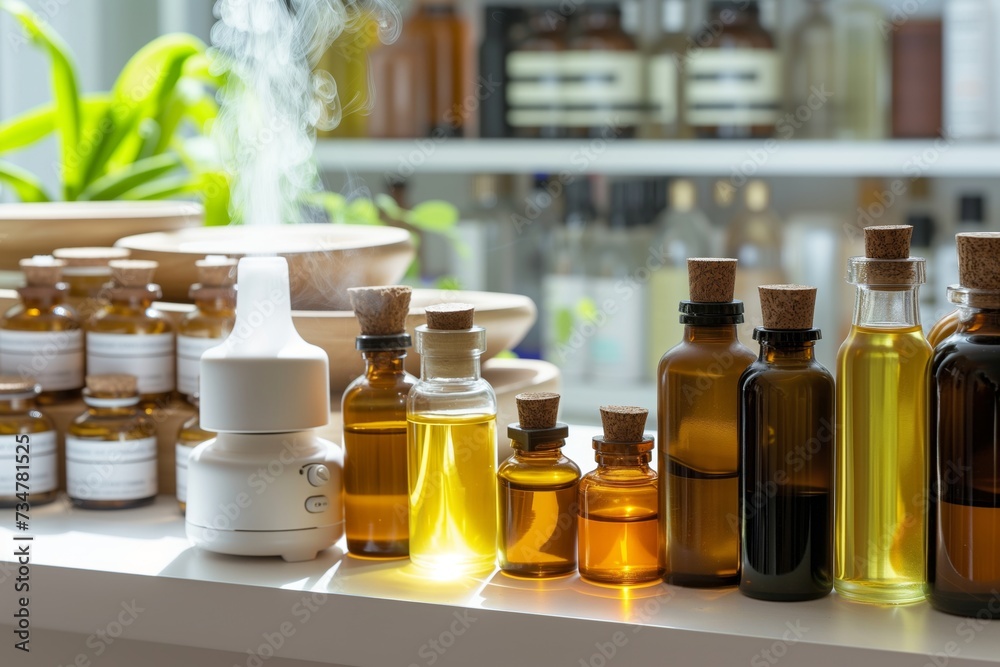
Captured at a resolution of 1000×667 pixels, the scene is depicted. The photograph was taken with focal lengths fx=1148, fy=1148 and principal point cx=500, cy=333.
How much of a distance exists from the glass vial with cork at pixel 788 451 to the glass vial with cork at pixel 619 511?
53 millimetres

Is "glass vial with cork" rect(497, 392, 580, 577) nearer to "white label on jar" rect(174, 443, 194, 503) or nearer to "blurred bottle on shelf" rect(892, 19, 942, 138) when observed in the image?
"white label on jar" rect(174, 443, 194, 503)

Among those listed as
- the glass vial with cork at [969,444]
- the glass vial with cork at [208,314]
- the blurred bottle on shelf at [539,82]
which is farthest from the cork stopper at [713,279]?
the blurred bottle on shelf at [539,82]

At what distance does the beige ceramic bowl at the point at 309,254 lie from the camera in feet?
2.55

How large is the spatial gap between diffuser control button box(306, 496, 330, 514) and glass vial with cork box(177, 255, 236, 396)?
156 millimetres

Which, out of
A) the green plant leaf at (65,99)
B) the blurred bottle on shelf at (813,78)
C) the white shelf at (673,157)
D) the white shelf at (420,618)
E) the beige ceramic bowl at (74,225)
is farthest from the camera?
the blurred bottle on shelf at (813,78)

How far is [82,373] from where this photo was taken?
0.81 meters

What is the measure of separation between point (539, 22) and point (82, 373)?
104cm

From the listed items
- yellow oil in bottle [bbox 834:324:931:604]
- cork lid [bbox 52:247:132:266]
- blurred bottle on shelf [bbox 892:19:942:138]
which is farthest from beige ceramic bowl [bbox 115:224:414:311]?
blurred bottle on shelf [bbox 892:19:942:138]

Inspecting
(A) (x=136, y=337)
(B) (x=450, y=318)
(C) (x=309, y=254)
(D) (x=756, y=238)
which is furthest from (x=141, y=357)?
(D) (x=756, y=238)

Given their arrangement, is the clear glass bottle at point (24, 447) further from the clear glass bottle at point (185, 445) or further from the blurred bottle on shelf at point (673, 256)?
the blurred bottle on shelf at point (673, 256)

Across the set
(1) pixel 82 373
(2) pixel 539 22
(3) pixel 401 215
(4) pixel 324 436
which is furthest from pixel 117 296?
(2) pixel 539 22

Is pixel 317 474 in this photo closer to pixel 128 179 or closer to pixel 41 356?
pixel 41 356

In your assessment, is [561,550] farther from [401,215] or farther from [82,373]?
[401,215]

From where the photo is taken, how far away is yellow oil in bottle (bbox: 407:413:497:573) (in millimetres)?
619
